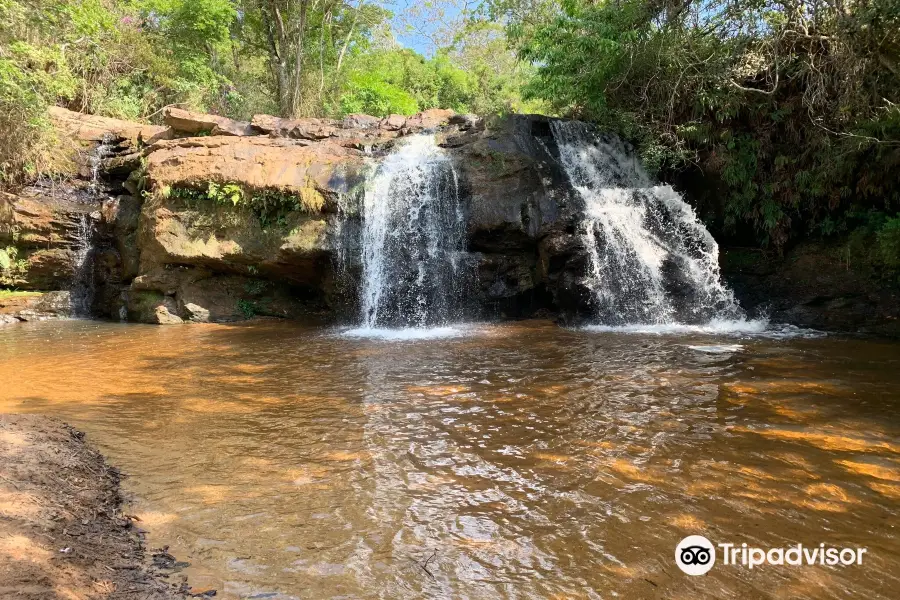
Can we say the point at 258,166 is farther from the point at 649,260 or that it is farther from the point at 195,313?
the point at 649,260

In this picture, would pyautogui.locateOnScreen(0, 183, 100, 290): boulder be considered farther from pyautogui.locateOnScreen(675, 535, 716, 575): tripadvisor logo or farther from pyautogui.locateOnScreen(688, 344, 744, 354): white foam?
pyautogui.locateOnScreen(675, 535, 716, 575): tripadvisor logo

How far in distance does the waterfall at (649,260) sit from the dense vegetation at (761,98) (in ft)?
3.47

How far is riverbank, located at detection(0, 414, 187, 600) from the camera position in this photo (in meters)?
2.05

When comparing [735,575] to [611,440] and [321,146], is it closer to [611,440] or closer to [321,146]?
[611,440]

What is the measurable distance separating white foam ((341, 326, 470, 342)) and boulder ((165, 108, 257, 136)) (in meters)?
5.25

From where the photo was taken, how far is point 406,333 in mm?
9086

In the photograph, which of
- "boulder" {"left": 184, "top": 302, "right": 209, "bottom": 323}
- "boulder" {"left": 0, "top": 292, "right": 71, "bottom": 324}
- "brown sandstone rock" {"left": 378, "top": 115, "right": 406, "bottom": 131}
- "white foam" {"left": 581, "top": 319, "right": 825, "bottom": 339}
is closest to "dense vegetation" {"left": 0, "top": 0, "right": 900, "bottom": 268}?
"white foam" {"left": 581, "top": 319, "right": 825, "bottom": 339}

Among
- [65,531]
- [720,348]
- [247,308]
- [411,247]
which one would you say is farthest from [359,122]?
[65,531]

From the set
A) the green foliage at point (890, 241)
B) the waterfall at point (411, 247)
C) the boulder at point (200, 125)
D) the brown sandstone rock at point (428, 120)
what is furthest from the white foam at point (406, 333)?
the green foliage at point (890, 241)

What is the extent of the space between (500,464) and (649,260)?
22.9 ft

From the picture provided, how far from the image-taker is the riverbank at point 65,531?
205 centimetres

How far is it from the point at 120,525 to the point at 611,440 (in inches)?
117

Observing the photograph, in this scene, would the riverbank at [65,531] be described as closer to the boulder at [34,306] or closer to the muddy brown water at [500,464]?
the muddy brown water at [500,464]

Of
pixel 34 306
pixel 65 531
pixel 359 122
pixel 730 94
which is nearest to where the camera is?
pixel 65 531
